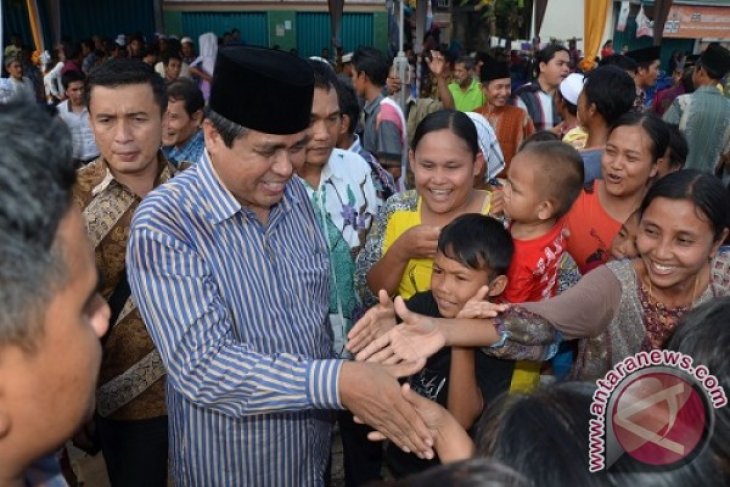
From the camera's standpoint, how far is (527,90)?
658 centimetres

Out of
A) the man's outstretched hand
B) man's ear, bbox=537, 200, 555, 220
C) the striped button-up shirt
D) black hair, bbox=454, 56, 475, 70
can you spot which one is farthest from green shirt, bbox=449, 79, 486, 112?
the man's outstretched hand

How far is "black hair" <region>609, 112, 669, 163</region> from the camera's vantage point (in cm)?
296

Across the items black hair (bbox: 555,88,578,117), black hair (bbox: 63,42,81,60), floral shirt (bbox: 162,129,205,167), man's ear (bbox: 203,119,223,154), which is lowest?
black hair (bbox: 63,42,81,60)

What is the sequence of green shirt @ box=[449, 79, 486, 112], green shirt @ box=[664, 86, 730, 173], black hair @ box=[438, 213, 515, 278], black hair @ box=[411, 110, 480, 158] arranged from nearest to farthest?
black hair @ box=[438, 213, 515, 278]
black hair @ box=[411, 110, 480, 158]
green shirt @ box=[664, 86, 730, 173]
green shirt @ box=[449, 79, 486, 112]

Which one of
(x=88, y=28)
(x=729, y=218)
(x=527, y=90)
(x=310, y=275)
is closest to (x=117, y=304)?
(x=310, y=275)

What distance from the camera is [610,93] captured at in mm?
3672

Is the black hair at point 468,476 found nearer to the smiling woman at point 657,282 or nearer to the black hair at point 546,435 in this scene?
the black hair at point 546,435

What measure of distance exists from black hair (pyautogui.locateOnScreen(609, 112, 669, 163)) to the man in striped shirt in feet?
5.73

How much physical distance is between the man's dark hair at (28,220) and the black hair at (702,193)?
183 centimetres

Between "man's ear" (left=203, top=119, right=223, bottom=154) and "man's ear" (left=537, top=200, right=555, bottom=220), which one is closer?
"man's ear" (left=203, top=119, right=223, bottom=154)

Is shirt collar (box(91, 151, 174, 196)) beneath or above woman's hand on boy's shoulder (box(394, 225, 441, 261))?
A: above

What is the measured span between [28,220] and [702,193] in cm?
194

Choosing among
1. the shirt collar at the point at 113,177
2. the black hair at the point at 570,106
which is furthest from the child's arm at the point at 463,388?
the black hair at the point at 570,106

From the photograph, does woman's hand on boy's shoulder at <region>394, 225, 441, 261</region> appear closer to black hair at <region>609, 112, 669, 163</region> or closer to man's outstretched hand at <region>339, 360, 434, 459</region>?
man's outstretched hand at <region>339, 360, 434, 459</region>
